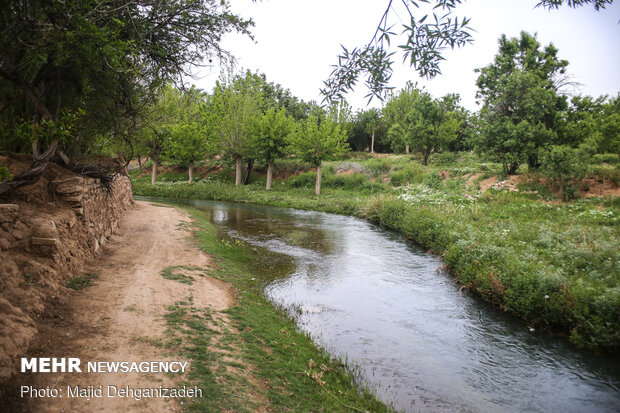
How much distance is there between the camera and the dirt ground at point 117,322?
4.00 meters

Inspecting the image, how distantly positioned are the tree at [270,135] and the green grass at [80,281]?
31492mm

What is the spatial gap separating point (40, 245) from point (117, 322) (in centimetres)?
226

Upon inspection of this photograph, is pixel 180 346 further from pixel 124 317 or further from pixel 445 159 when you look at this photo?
pixel 445 159

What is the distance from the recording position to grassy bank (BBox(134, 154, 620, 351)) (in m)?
8.21

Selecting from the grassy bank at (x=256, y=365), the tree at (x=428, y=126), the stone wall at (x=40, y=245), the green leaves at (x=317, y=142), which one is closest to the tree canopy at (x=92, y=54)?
the stone wall at (x=40, y=245)

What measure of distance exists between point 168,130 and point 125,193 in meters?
8.46

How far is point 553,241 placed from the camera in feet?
41.3

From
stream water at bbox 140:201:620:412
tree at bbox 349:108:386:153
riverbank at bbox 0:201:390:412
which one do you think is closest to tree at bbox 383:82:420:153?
tree at bbox 349:108:386:153

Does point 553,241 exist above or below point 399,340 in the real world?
above

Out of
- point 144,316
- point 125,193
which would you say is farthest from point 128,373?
point 125,193

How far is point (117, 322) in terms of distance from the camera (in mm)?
5836

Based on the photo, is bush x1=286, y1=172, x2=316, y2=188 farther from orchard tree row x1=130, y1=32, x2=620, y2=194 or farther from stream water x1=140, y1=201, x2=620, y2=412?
stream water x1=140, y1=201, x2=620, y2=412

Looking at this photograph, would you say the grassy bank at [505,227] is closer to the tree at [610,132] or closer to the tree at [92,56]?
the tree at [92,56]

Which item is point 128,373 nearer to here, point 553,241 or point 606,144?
point 553,241
